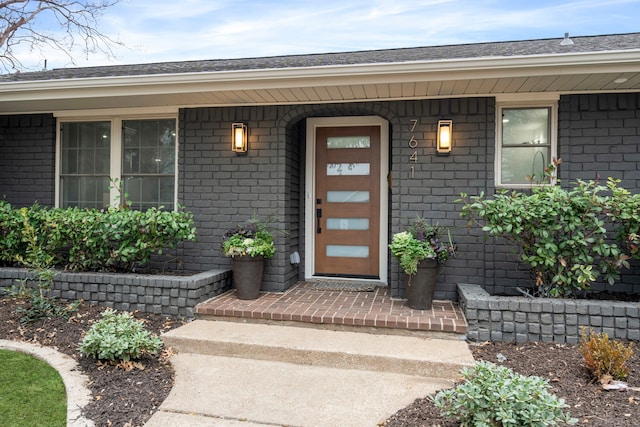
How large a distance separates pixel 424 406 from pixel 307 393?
74cm

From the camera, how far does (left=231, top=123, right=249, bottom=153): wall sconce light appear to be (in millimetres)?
4730

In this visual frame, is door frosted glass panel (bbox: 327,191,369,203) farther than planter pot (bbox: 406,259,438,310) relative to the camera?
Yes

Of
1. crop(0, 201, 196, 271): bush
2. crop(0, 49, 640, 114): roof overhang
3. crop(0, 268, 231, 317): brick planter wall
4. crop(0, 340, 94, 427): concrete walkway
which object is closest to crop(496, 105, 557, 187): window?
crop(0, 49, 640, 114): roof overhang

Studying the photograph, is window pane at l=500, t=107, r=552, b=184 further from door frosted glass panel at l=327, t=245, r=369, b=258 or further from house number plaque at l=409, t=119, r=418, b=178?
door frosted glass panel at l=327, t=245, r=369, b=258

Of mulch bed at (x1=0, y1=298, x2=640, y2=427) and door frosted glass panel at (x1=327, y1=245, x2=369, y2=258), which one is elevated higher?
door frosted glass panel at (x1=327, y1=245, x2=369, y2=258)

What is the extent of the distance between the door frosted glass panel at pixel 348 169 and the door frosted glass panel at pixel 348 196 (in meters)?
0.24

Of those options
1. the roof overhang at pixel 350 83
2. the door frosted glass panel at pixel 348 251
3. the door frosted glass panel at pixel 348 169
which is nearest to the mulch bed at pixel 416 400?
the door frosted glass panel at pixel 348 251

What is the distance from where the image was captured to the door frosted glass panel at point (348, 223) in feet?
17.1

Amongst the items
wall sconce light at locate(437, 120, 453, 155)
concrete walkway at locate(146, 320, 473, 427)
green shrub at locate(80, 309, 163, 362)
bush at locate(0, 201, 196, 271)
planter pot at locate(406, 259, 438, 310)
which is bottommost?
concrete walkway at locate(146, 320, 473, 427)

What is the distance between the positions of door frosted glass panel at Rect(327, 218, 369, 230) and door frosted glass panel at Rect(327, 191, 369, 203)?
0.78 ft

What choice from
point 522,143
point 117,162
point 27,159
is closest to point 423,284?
point 522,143

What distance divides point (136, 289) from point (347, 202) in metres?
2.63

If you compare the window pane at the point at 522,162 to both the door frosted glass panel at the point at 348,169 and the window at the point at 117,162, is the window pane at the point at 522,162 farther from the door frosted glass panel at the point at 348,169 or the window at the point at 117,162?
the window at the point at 117,162

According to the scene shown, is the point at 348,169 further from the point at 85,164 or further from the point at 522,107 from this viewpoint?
the point at 85,164
